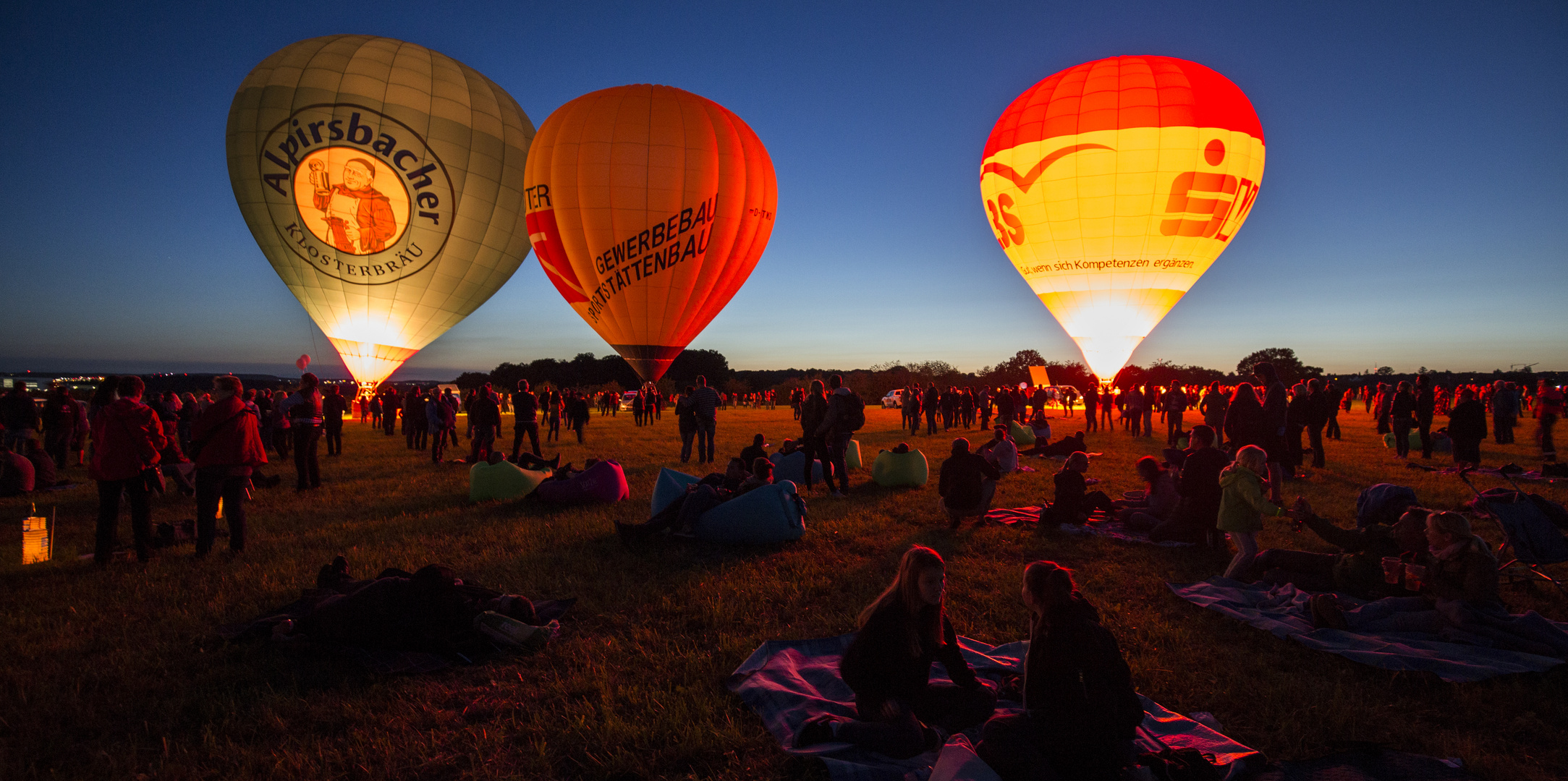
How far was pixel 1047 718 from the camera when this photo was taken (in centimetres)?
270

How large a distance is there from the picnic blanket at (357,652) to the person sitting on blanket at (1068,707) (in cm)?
307

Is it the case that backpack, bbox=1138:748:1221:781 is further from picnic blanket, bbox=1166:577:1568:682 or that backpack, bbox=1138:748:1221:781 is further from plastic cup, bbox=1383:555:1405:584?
plastic cup, bbox=1383:555:1405:584

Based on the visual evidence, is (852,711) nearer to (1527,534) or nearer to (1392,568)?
(1392,568)

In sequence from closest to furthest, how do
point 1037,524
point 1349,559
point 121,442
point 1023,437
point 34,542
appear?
1. point 1349,559
2. point 121,442
3. point 34,542
4. point 1037,524
5. point 1023,437

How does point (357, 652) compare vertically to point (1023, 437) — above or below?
below

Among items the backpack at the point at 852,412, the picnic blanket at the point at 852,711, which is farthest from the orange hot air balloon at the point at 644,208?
the picnic blanket at the point at 852,711

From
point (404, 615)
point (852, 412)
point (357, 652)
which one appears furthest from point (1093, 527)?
point (357, 652)

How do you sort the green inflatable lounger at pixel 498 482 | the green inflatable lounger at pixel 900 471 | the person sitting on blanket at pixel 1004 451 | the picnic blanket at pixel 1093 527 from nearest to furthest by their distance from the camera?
the picnic blanket at pixel 1093 527 < the green inflatable lounger at pixel 498 482 < the green inflatable lounger at pixel 900 471 < the person sitting on blanket at pixel 1004 451

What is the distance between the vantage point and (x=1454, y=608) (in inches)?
161

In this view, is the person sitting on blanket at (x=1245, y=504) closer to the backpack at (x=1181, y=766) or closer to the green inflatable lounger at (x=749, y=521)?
the backpack at (x=1181, y=766)

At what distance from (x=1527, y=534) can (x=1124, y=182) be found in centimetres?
1348

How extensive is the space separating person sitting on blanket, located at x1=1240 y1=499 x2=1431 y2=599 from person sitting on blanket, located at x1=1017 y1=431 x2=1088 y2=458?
7.56 metres

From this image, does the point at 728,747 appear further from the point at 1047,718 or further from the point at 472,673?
the point at 472,673

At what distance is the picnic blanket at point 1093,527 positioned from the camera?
665 centimetres
